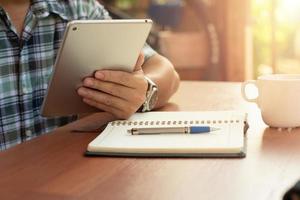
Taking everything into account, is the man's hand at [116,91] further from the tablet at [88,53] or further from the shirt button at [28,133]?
the shirt button at [28,133]

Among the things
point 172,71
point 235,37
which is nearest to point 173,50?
point 235,37

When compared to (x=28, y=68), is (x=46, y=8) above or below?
above

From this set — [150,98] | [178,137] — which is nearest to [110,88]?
[150,98]

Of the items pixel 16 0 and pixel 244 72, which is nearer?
pixel 16 0

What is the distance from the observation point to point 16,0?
134 centimetres

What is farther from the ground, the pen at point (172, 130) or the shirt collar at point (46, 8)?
the shirt collar at point (46, 8)

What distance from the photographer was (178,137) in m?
0.91

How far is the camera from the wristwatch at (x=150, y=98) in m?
1.15

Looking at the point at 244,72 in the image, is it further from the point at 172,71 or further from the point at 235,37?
the point at 172,71

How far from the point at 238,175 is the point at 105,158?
0.71ft

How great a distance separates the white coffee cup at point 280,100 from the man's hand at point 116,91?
25 centimetres

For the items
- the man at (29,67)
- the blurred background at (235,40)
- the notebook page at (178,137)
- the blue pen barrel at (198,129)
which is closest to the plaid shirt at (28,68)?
the man at (29,67)

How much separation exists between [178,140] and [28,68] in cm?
57

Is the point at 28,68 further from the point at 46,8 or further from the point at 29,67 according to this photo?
the point at 46,8
